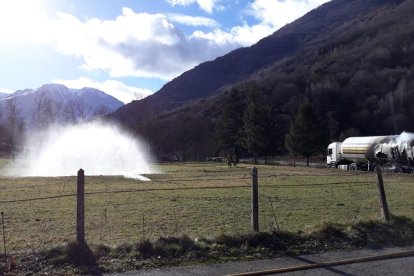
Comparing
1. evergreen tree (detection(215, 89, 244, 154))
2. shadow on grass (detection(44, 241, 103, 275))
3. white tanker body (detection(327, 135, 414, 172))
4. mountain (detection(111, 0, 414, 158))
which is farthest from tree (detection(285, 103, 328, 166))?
shadow on grass (detection(44, 241, 103, 275))

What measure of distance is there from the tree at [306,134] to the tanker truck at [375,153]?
470cm

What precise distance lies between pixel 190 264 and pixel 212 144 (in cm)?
10017

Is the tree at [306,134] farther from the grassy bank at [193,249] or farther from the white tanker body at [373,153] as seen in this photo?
the grassy bank at [193,249]

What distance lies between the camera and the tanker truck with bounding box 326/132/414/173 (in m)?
43.7

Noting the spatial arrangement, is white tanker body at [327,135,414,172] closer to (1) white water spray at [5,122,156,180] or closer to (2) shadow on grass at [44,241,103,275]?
(1) white water spray at [5,122,156,180]

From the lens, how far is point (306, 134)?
6700 centimetres

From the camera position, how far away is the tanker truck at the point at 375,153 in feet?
143

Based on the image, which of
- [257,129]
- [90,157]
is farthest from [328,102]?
[90,157]

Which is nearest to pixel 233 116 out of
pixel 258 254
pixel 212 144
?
pixel 212 144

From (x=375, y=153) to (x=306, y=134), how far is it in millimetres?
18354

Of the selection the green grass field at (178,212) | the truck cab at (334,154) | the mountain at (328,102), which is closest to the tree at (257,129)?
the mountain at (328,102)

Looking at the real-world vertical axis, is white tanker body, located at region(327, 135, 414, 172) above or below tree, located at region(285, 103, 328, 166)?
below

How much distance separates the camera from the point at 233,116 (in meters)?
95.8

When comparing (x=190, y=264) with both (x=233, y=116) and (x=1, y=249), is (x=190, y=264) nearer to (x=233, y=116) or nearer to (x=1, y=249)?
(x=1, y=249)
